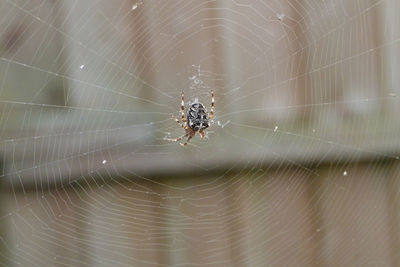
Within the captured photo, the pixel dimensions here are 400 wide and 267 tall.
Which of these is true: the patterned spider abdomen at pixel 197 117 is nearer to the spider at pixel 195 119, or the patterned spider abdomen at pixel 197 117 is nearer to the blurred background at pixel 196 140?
the spider at pixel 195 119

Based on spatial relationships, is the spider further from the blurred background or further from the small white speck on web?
the small white speck on web

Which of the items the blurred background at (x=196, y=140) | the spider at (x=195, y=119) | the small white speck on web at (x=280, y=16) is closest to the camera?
the blurred background at (x=196, y=140)

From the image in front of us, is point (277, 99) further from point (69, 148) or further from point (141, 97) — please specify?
point (69, 148)

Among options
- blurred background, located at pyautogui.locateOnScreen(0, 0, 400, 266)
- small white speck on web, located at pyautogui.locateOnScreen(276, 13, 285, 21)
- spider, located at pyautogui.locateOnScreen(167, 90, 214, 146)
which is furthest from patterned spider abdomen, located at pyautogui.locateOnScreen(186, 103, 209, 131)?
small white speck on web, located at pyautogui.locateOnScreen(276, 13, 285, 21)

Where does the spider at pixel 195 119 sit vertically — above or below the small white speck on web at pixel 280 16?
below

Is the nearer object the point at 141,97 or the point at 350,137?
the point at 141,97

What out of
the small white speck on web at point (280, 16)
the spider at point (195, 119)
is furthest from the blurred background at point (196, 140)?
the spider at point (195, 119)

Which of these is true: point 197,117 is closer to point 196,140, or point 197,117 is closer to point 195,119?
point 195,119

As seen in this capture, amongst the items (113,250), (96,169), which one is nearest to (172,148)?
(96,169)
